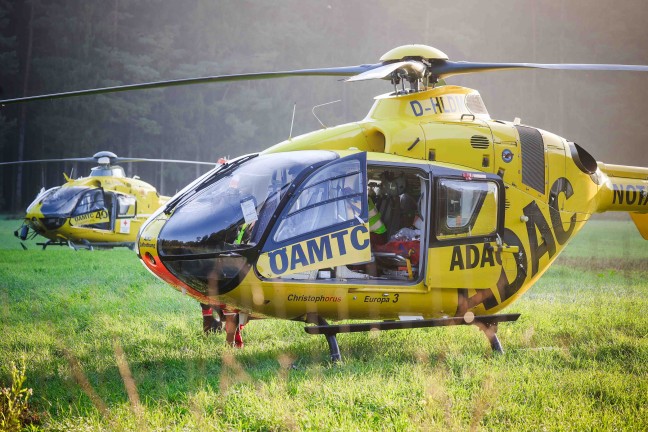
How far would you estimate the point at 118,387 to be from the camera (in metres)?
5.34

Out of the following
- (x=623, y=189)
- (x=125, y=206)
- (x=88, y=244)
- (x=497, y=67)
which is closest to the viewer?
(x=497, y=67)

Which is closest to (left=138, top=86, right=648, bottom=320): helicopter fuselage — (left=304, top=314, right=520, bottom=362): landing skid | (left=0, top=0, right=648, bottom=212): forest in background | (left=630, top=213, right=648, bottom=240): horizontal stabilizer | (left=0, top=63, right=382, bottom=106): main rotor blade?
(left=304, top=314, right=520, bottom=362): landing skid

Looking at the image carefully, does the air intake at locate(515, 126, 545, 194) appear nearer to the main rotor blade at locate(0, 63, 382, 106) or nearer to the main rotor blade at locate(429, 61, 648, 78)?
the main rotor blade at locate(429, 61, 648, 78)

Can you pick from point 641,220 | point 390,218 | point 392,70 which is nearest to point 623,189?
point 641,220

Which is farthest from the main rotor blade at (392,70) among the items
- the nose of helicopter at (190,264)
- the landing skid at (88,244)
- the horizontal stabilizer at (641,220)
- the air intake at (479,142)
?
the landing skid at (88,244)

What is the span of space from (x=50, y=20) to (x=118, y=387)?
46.2 meters

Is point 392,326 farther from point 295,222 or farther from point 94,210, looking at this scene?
point 94,210

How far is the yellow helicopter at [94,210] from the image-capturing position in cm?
1730

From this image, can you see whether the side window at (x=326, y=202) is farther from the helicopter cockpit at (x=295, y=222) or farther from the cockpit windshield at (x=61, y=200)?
the cockpit windshield at (x=61, y=200)

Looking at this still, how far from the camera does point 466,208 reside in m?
6.36

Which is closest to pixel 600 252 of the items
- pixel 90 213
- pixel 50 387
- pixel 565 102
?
pixel 90 213

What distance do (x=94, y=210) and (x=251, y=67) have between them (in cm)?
3385

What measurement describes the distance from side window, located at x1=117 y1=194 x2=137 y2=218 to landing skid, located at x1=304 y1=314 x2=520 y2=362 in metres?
12.7

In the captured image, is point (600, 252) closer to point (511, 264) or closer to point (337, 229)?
point (511, 264)
